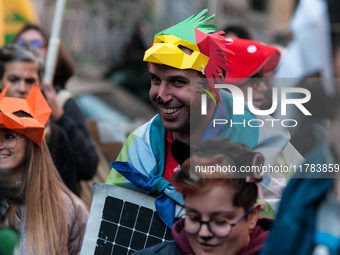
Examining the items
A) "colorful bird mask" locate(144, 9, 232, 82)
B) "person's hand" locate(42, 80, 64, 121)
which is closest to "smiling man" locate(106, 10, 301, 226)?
"colorful bird mask" locate(144, 9, 232, 82)

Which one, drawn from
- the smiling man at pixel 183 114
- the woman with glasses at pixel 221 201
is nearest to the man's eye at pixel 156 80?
the smiling man at pixel 183 114

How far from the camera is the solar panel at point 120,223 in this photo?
260 centimetres

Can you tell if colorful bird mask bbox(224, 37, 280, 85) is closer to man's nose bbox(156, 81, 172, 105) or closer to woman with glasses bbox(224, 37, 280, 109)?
woman with glasses bbox(224, 37, 280, 109)

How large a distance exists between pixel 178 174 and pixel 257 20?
15.9m

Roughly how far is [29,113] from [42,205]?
550mm

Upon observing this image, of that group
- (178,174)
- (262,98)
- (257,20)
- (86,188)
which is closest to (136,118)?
(86,188)

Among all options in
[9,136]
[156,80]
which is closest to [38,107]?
[9,136]

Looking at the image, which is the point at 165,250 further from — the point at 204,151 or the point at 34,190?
the point at 34,190

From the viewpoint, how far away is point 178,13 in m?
14.9

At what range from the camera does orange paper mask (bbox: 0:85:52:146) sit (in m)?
2.91

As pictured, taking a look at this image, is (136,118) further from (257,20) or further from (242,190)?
(257,20)

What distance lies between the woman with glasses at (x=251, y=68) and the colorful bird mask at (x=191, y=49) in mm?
733

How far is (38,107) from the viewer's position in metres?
3.18

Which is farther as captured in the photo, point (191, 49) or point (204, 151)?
point (191, 49)
